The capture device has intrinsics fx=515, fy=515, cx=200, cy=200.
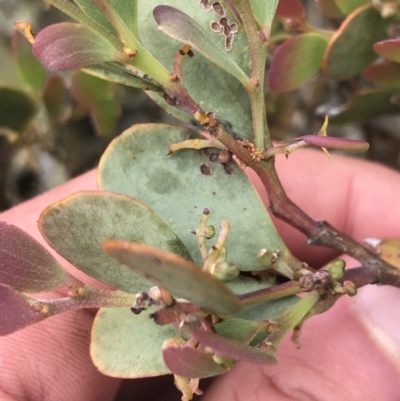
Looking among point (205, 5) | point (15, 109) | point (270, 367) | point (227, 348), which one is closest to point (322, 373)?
point (270, 367)

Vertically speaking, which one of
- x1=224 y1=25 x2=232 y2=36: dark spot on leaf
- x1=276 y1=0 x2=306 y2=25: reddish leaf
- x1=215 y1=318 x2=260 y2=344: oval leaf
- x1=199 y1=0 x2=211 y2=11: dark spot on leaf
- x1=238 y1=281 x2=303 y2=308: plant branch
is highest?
x1=199 y1=0 x2=211 y2=11: dark spot on leaf

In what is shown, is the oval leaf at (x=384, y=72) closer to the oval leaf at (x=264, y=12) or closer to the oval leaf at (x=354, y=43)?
the oval leaf at (x=354, y=43)

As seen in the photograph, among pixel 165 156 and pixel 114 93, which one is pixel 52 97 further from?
pixel 165 156

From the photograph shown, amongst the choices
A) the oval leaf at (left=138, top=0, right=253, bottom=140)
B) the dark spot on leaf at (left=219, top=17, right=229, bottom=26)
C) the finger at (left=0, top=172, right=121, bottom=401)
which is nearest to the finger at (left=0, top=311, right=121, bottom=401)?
the finger at (left=0, top=172, right=121, bottom=401)

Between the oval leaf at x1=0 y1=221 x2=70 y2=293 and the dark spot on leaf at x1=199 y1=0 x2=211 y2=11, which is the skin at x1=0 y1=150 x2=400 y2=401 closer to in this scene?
the oval leaf at x1=0 y1=221 x2=70 y2=293

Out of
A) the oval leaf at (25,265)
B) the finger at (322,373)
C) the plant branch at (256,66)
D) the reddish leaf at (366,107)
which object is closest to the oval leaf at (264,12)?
the plant branch at (256,66)

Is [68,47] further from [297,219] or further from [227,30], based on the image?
[297,219]
